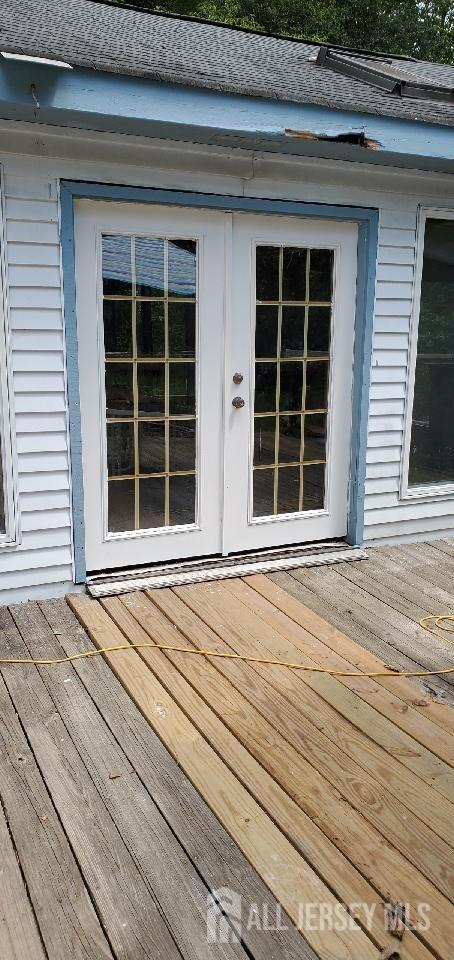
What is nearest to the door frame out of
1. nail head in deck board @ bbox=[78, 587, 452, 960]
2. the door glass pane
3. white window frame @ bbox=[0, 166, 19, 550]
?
white window frame @ bbox=[0, 166, 19, 550]

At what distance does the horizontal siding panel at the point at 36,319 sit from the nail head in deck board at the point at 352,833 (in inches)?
64.6

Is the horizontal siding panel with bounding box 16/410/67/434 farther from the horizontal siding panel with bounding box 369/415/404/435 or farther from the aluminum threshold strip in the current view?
the horizontal siding panel with bounding box 369/415/404/435

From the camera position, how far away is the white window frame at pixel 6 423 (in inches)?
120

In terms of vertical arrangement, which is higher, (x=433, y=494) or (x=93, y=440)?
(x=93, y=440)

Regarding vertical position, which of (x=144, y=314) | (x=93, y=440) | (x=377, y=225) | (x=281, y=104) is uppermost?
(x=281, y=104)

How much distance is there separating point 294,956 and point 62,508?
222cm

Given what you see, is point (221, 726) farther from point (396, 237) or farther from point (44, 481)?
point (396, 237)

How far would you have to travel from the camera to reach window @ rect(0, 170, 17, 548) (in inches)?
121

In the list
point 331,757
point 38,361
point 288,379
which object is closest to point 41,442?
point 38,361

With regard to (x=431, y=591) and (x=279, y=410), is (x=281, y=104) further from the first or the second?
(x=431, y=591)

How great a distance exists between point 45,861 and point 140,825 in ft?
0.85

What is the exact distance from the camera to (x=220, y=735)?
2352mm

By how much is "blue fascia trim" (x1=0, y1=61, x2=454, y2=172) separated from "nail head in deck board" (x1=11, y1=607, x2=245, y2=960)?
83.7 inches

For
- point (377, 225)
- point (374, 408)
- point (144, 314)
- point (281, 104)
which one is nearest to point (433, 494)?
point (374, 408)
